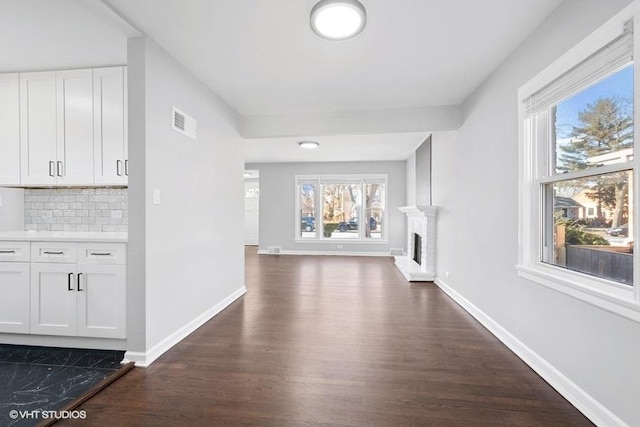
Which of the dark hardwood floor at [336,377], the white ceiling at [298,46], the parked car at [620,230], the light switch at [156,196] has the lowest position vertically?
the dark hardwood floor at [336,377]

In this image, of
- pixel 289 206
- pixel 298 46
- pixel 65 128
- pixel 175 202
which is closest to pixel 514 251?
pixel 298 46

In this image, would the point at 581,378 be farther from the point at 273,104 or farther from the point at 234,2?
the point at 273,104

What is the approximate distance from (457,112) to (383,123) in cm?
93

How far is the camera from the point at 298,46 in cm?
238

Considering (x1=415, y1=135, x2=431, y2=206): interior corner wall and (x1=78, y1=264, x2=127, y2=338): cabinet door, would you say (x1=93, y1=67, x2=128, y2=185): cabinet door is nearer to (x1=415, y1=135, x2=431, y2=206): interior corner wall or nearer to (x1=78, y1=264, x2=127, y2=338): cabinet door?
(x1=78, y1=264, x2=127, y2=338): cabinet door

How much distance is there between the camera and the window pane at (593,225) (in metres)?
1.59

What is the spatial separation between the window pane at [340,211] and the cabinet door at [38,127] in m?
6.09

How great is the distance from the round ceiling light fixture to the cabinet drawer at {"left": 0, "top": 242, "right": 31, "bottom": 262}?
2935mm

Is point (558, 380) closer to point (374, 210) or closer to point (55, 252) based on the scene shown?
point (55, 252)

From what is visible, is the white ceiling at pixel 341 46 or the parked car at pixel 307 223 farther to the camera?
the parked car at pixel 307 223

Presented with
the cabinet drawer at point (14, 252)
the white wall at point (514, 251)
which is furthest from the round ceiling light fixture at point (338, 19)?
the cabinet drawer at point (14, 252)

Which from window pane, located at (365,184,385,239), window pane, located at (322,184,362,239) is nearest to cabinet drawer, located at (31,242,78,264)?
window pane, located at (322,184,362,239)

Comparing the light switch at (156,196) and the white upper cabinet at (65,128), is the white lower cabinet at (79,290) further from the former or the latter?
the white upper cabinet at (65,128)

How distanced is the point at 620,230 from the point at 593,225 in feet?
0.65
